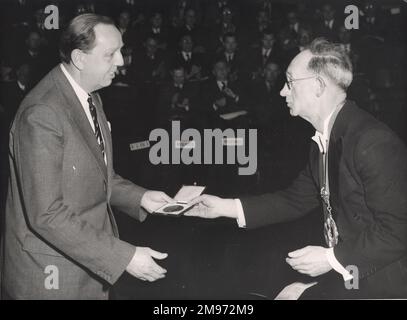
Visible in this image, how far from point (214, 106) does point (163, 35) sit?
1.15 metres

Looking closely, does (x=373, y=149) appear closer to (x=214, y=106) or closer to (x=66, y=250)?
(x=66, y=250)

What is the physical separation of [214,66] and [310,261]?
356cm

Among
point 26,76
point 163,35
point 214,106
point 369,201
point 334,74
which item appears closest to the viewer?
point 369,201

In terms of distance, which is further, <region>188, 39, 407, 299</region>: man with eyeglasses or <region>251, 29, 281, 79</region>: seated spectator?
<region>251, 29, 281, 79</region>: seated spectator

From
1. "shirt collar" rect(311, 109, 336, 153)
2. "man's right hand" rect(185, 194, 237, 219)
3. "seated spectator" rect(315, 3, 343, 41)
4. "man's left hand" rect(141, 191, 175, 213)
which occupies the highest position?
"seated spectator" rect(315, 3, 343, 41)

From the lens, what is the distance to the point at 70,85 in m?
2.03

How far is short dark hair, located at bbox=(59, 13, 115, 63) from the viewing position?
210 cm

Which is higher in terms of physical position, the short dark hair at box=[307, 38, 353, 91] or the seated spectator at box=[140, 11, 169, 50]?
the seated spectator at box=[140, 11, 169, 50]

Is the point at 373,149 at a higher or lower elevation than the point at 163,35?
lower

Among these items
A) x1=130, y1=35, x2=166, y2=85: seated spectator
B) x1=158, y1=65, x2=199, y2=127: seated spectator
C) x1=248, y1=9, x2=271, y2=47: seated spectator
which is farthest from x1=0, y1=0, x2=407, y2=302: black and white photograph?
x1=130, y1=35, x2=166, y2=85: seated spectator

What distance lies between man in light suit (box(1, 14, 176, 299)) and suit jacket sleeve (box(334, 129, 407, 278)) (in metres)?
0.92

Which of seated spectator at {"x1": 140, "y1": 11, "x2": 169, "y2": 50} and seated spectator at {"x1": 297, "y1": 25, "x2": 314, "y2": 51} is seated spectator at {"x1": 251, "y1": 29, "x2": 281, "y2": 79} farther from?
seated spectator at {"x1": 140, "y1": 11, "x2": 169, "y2": 50}
